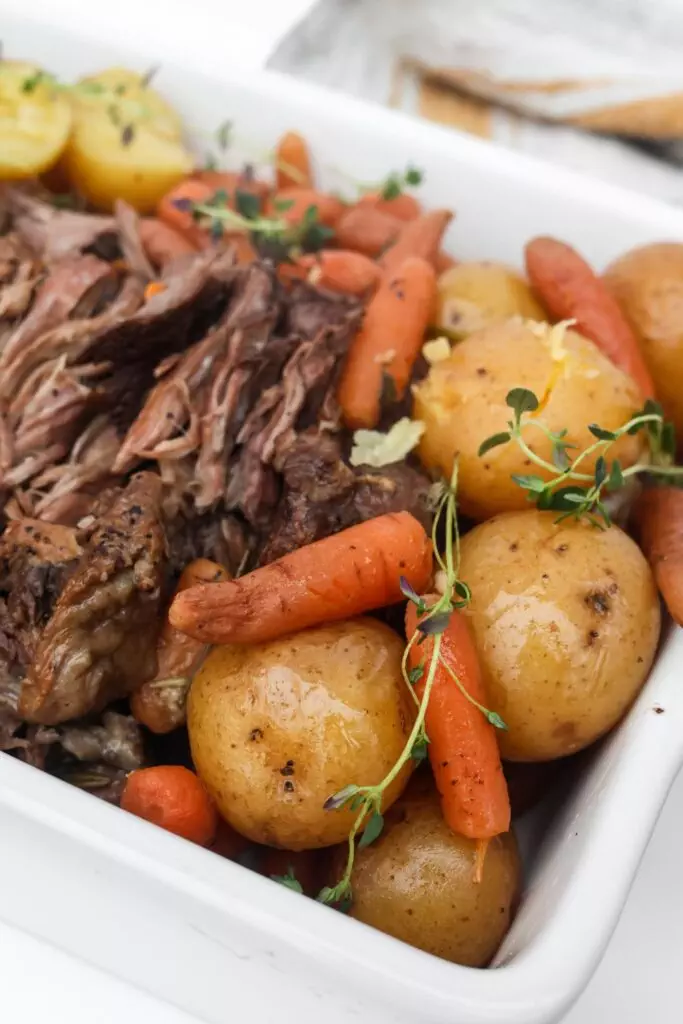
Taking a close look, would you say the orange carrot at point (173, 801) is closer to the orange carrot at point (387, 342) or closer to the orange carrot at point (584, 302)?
the orange carrot at point (387, 342)

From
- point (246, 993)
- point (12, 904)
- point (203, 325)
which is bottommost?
point (12, 904)

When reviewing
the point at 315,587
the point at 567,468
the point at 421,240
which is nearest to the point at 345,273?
the point at 421,240

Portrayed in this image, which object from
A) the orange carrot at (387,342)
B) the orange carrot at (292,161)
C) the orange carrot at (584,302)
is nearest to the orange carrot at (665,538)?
the orange carrot at (584,302)

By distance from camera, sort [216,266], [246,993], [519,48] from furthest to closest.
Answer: [519,48] < [216,266] < [246,993]

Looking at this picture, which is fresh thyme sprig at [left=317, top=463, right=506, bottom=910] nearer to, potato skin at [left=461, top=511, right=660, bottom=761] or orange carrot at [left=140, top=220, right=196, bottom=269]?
potato skin at [left=461, top=511, right=660, bottom=761]

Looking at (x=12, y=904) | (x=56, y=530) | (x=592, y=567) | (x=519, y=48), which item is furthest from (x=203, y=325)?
(x=519, y=48)

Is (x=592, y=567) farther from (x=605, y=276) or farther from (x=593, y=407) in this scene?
(x=605, y=276)
